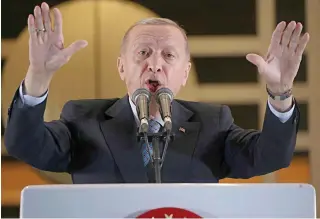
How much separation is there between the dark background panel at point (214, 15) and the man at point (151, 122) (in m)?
1.05

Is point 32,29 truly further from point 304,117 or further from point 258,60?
point 304,117

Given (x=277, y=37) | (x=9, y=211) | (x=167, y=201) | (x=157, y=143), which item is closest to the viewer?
(x=167, y=201)

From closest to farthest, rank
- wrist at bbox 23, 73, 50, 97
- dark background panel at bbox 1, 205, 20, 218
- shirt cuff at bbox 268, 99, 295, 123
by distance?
wrist at bbox 23, 73, 50, 97 → shirt cuff at bbox 268, 99, 295, 123 → dark background panel at bbox 1, 205, 20, 218

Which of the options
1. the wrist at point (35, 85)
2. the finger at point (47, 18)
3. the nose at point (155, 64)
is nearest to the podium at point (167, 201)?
the wrist at point (35, 85)

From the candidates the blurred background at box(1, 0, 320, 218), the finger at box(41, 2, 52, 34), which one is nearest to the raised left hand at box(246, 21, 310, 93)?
the finger at box(41, 2, 52, 34)

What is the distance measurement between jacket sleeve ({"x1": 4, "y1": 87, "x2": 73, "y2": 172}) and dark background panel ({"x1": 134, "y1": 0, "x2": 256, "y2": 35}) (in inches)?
51.3

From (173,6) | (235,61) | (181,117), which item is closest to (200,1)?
(173,6)

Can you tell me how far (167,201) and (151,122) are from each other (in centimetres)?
54

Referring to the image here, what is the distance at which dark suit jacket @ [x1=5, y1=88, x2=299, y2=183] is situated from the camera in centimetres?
141

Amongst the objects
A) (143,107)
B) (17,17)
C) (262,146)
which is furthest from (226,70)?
(143,107)

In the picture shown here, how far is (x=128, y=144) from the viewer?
4.88 ft

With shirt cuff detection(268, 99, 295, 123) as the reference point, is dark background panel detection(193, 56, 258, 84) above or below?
below

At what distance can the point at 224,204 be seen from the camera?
3.05 feet

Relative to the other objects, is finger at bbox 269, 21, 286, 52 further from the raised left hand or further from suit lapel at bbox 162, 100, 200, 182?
suit lapel at bbox 162, 100, 200, 182
